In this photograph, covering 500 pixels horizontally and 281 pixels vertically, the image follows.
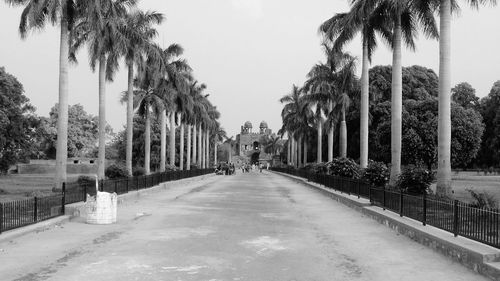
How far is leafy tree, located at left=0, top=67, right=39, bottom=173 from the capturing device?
1837 inches

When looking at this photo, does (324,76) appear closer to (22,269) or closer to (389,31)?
(389,31)

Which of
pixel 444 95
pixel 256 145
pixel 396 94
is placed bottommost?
pixel 444 95

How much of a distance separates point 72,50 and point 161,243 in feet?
74.1

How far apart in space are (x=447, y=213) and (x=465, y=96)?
6991 centimetres

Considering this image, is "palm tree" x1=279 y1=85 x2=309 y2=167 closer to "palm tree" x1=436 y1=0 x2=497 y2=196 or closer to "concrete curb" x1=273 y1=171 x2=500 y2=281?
"palm tree" x1=436 y1=0 x2=497 y2=196

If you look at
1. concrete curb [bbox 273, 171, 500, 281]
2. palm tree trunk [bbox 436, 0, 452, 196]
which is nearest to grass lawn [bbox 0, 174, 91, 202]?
concrete curb [bbox 273, 171, 500, 281]

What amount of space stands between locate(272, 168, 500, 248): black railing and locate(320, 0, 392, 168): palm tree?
407 inches

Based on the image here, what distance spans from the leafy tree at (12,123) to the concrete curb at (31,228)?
34088 mm

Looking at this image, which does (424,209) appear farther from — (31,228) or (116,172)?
(116,172)

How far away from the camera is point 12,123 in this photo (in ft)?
158

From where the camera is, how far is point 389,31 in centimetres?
2745

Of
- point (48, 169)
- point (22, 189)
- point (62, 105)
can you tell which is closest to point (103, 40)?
point (62, 105)

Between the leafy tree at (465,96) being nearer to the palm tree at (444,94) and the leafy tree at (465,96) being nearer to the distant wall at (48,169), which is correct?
the distant wall at (48,169)

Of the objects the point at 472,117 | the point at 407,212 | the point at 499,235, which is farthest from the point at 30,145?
the point at 499,235
